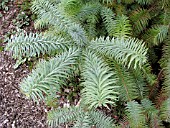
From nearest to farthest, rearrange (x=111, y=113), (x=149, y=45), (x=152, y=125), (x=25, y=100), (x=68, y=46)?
(x=68, y=46)
(x=152, y=125)
(x=149, y=45)
(x=111, y=113)
(x=25, y=100)

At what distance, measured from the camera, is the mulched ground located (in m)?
2.64

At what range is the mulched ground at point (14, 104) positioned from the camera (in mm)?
2637

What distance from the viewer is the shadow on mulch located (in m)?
2.64

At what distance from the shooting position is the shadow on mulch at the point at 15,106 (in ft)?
8.65

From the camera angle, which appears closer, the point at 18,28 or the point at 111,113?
the point at 111,113

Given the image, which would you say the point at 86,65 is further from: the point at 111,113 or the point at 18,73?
the point at 18,73

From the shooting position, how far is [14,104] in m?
2.73

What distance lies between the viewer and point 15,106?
8.93ft

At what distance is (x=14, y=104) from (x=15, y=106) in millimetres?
25

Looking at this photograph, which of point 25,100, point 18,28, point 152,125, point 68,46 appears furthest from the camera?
point 18,28

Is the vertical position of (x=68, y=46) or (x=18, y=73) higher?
(x=68, y=46)

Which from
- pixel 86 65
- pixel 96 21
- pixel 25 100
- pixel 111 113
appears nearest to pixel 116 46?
pixel 86 65

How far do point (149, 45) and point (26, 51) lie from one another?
3.25 feet

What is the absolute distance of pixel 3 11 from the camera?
3264 mm
